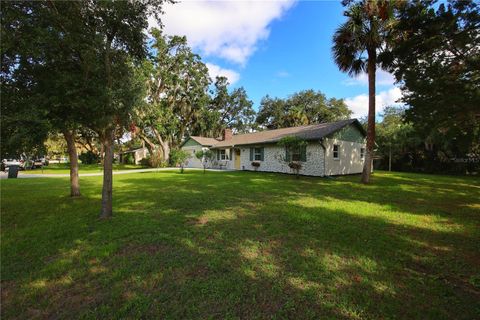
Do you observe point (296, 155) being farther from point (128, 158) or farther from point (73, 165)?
point (128, 158)

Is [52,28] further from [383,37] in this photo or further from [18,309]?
[383,37]

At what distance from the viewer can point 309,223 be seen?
5.45 metres

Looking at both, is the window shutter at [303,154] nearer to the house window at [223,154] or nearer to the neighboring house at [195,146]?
the house window at [223,154]

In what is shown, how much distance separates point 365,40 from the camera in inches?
464

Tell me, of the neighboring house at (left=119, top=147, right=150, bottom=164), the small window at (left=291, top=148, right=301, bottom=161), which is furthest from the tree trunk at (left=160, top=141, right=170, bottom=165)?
the small window at (left=291, top=148, right=301, bottom=161)

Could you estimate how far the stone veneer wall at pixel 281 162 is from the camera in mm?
15961

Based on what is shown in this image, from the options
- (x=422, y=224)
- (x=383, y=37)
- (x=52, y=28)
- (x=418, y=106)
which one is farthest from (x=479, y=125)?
(x=52, y=28)

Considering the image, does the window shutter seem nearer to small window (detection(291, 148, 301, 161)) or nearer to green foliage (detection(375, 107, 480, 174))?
small window (detection(291, 148, 301, 161))

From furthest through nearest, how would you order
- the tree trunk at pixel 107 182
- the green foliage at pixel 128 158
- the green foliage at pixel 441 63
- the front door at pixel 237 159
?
1. the green foliage at pixel 128 158
2. the front door at pixel 237 159
3. the green foliage at pixel 441 63
4. the tree trunk at pixel 107 182

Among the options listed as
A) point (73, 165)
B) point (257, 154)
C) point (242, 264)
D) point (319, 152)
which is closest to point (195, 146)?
point (257, 154)

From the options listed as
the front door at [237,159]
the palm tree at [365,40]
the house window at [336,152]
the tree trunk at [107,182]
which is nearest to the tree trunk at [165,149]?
the front door at [237,159]

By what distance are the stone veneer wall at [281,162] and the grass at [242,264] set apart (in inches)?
368

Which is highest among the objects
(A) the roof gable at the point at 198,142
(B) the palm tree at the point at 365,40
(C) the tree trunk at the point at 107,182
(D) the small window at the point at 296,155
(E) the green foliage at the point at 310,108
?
(E) the green foliage at the point at 310,108

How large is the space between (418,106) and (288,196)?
588 centimetres
